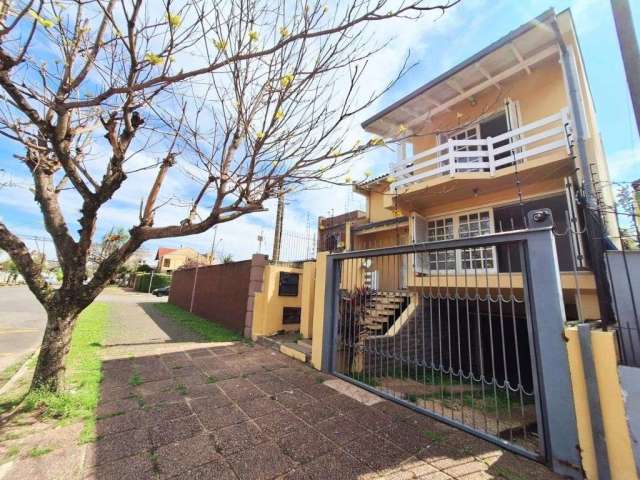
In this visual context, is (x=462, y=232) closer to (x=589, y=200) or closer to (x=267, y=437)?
(x=589, y=200)

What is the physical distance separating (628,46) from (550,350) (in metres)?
3.86

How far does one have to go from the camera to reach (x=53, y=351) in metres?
3.36

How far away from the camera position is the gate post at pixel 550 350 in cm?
236

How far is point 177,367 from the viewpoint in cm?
499

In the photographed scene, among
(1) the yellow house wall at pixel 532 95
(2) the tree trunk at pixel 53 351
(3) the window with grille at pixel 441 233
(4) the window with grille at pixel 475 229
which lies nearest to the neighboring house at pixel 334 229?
(3) the window with grille at pixel 441 233

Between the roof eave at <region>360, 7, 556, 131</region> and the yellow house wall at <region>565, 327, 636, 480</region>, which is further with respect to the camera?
the roof eave at <region>360, 7, 556, 131</region>

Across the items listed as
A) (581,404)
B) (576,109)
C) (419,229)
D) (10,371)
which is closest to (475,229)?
(419,229)

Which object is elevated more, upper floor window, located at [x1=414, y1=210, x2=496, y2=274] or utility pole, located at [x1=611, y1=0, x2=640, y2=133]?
utility pole, located at [x1=611, y1=0, x2=640, y2=133]

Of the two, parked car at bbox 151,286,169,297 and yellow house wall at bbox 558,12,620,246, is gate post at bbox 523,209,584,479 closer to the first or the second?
yellow house wall at bbox 558,12,620,246

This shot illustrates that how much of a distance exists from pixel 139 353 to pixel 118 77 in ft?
17.1

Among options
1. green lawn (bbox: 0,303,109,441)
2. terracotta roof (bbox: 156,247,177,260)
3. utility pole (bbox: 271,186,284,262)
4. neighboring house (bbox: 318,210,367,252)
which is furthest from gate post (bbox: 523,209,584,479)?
terracotta roof (bbox: 156,247,177,260)

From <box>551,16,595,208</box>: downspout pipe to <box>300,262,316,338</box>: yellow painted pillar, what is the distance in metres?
6.09

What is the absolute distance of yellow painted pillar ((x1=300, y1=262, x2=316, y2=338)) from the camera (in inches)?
272

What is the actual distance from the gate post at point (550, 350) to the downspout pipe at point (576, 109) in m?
4.16
